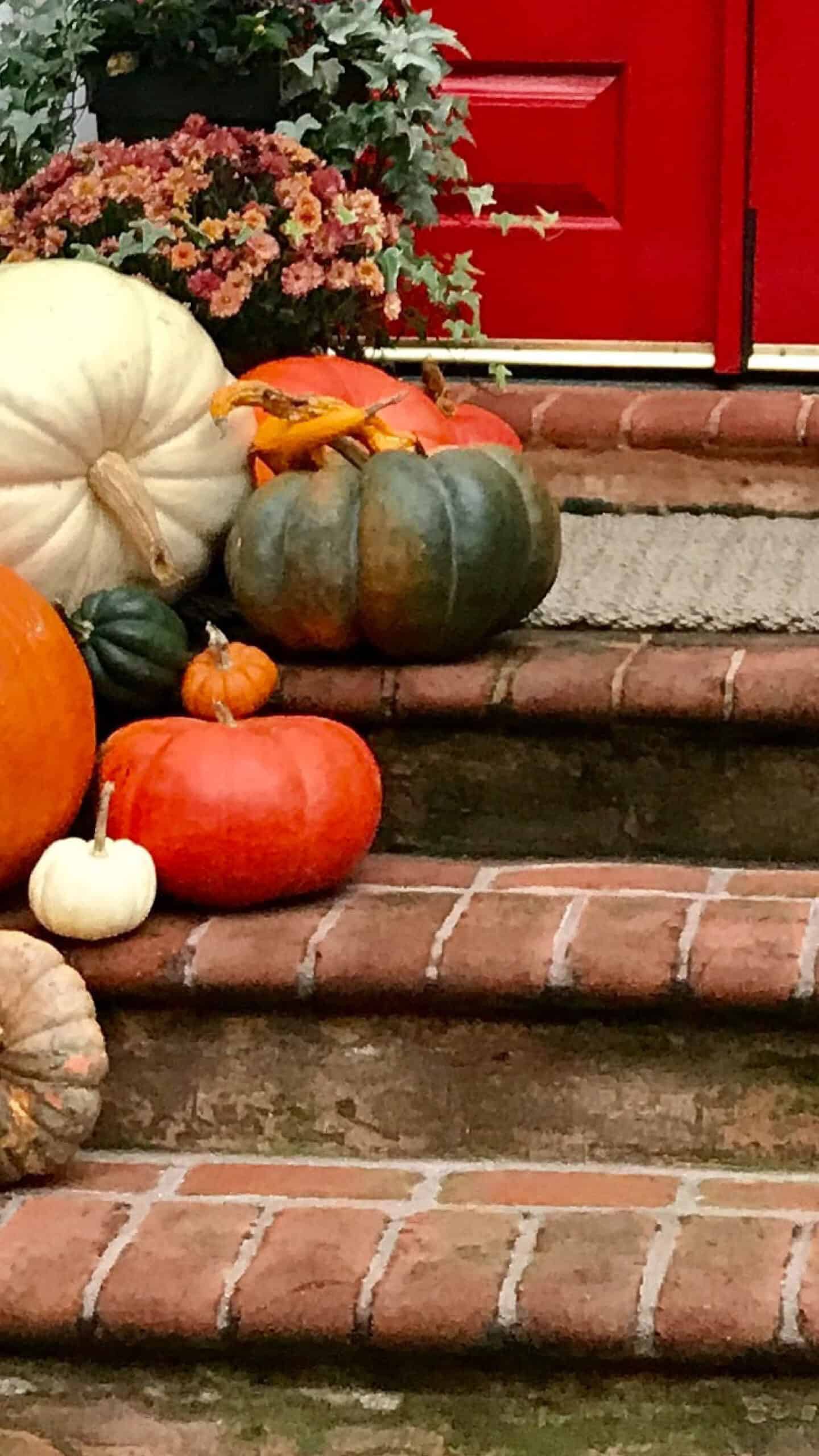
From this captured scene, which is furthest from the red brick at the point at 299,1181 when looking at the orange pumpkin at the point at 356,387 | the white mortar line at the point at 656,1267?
the orange pumpkin at the point at 356,387

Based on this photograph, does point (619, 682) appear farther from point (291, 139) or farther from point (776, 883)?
point (291, 139)

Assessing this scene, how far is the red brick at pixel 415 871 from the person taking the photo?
6.11 feet

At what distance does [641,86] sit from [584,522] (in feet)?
2.48

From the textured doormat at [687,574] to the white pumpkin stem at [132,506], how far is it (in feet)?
1.42

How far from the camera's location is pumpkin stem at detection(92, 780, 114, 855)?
169cm

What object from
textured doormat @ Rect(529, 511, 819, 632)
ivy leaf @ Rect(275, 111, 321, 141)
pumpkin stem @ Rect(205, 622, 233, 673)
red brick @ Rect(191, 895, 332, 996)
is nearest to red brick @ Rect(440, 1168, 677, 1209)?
red brick @ Rect(191, 895, 332, 996)

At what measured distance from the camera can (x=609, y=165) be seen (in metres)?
2.91

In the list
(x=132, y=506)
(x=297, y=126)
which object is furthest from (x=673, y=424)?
(x=132, y=506)

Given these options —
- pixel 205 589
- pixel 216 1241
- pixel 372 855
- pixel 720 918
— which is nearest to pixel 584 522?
pixel 205 589

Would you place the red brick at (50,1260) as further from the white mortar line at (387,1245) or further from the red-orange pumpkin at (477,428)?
the red-orange pumpkin at (477,428)

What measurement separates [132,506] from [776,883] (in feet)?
2.57

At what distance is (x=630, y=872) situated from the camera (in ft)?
6.08

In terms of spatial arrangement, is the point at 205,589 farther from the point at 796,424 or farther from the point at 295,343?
the point at 796,424

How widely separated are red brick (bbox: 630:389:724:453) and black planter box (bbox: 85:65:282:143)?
65 centimetres
